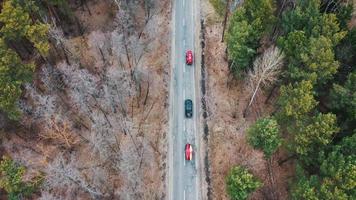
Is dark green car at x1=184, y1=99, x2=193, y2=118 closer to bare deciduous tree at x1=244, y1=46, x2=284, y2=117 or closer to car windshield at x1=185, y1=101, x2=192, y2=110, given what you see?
car windshield at x1=185, y1=101, x2=192, y2=110

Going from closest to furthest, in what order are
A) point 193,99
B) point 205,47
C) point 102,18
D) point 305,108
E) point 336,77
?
point 305,108 → point 336,77 → point 193,99 → point 205,47 → point 102,18

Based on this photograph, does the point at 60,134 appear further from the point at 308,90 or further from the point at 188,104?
the point at 308,90

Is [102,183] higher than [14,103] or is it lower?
lower

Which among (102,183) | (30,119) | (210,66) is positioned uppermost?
(210,66)

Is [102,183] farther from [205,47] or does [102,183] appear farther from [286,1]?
[286,1]

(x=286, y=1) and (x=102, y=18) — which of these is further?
(x=102, y=18)

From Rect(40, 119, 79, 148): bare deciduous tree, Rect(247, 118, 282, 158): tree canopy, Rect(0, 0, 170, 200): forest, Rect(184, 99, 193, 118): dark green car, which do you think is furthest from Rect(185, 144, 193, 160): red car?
Rect(40, 119, 79, 148): bare deciduous tree

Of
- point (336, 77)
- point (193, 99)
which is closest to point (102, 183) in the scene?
point (193, 99)
